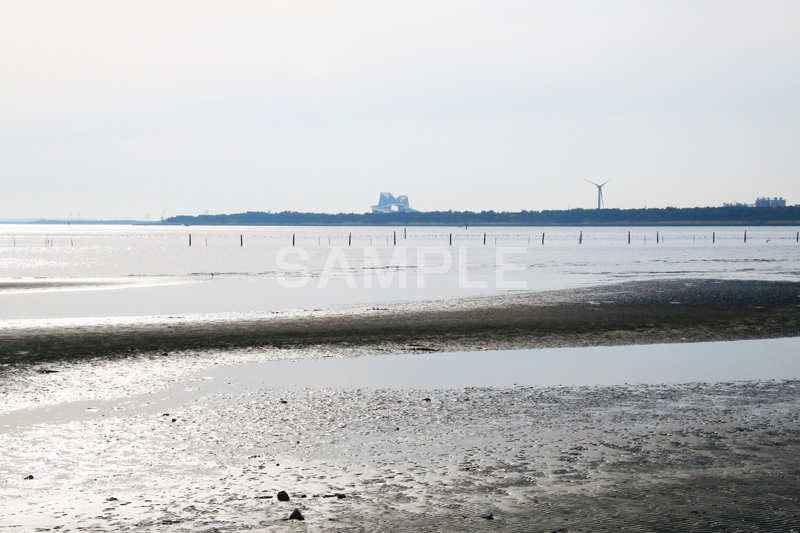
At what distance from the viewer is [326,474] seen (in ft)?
31.9

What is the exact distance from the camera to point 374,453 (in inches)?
423

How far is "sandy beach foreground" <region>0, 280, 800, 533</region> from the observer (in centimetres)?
814

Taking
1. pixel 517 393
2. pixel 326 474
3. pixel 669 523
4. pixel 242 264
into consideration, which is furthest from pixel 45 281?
pixel 669 523

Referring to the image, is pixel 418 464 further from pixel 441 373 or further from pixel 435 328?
pixel 435 328

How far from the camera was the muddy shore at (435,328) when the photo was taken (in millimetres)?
22328

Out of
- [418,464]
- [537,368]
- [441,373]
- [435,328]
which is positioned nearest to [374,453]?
[418,464]

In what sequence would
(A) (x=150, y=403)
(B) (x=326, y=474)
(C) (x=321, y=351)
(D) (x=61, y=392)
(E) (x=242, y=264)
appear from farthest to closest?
(E) (x=242, y=264)
(C) (x=321, y=351)
(D) (x=61, y=392)
(A) (x=150, y=403)
(B) (x=326, y=474)

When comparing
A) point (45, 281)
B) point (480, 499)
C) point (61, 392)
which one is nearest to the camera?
point (480, 499)

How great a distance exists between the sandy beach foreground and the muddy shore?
5.13 feet

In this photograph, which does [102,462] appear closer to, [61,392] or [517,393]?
[61,392]

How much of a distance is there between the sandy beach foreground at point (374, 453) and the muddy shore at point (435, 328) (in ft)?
5.13

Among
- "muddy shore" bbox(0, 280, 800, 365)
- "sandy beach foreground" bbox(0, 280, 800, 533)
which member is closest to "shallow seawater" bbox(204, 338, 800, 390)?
"sandy beach foreground" bbox(0, 280, 800, 533)

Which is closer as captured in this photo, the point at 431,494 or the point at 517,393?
the point at 431,494

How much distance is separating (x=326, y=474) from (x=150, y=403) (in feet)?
18.8
